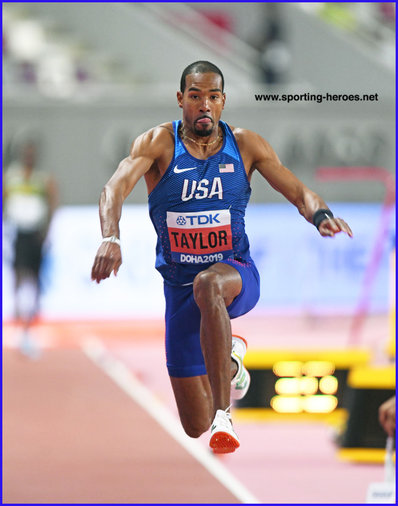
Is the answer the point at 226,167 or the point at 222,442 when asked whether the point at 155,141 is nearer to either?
the point at 226,167

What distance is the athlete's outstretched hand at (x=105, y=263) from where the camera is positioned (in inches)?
161

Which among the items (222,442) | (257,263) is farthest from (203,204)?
(257,263)

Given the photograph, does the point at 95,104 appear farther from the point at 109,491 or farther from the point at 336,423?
the point at 109,491

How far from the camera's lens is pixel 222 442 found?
4.44m

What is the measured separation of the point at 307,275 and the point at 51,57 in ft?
19.3

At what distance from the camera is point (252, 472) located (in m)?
8.23

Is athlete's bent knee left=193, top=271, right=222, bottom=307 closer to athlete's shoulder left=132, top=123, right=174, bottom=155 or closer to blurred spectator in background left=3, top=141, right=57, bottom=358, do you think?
athlete's shoulder left=132, top=123, right=174, bottom=155

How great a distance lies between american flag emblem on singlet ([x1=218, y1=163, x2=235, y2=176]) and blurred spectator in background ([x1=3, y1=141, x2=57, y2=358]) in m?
8.15

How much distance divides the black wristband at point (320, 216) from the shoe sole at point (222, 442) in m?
0.98

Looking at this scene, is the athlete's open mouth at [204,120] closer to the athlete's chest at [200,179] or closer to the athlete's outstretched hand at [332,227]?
the athlete's chest at [200,179]

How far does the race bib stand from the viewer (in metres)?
4.90

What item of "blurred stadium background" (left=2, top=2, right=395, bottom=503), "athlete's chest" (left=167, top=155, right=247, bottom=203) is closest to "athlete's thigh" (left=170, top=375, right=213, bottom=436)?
"athlete's chest" (left=167, top=155, right=247, bottom=203)

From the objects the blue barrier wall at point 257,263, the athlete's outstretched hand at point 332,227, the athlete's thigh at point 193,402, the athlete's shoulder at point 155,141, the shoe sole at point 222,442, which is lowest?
the shoe sole at point 222,442

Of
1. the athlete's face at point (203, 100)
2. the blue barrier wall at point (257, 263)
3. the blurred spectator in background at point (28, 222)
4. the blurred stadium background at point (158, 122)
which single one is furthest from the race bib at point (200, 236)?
the blue barrier wall at point (257, 263)
